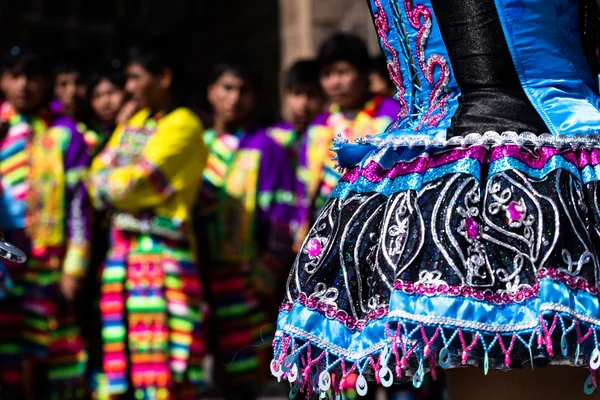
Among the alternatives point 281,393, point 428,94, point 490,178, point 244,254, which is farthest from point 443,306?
point 281,393

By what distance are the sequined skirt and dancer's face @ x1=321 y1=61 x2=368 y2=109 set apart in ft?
12.3

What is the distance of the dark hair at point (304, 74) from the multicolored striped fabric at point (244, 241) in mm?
829

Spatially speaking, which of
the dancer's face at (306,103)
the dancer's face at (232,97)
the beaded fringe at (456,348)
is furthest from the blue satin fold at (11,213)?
the beaded fringe at (456,348)

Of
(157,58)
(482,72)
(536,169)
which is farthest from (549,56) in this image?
(157,58)

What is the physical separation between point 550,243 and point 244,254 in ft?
14.0

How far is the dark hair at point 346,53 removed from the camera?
6402 mm

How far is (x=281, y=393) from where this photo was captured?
7762 mm

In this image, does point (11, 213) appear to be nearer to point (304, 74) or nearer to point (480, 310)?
point (304, 74)

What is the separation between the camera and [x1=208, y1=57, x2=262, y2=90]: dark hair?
713 centimetres

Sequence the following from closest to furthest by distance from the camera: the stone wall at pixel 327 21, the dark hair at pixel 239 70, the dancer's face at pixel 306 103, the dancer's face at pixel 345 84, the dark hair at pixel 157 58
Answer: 1. the dark hair at pixel 157 58
2. the dancer's face at pixel 345 84
3. the dark hair at pixel 239 70
4. the dancer's face at pixel 306 103
5. the stone wall at pixel 327 21

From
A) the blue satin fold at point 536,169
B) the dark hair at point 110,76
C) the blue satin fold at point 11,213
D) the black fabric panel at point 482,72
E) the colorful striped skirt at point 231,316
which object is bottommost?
the colorful striped skirt at point 231,316

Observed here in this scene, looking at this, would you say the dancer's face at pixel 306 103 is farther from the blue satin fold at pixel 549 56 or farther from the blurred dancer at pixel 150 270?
the blue satin fold at pixel 549 56

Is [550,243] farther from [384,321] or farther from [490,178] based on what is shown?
[384,321]

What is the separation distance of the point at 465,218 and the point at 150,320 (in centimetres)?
343
